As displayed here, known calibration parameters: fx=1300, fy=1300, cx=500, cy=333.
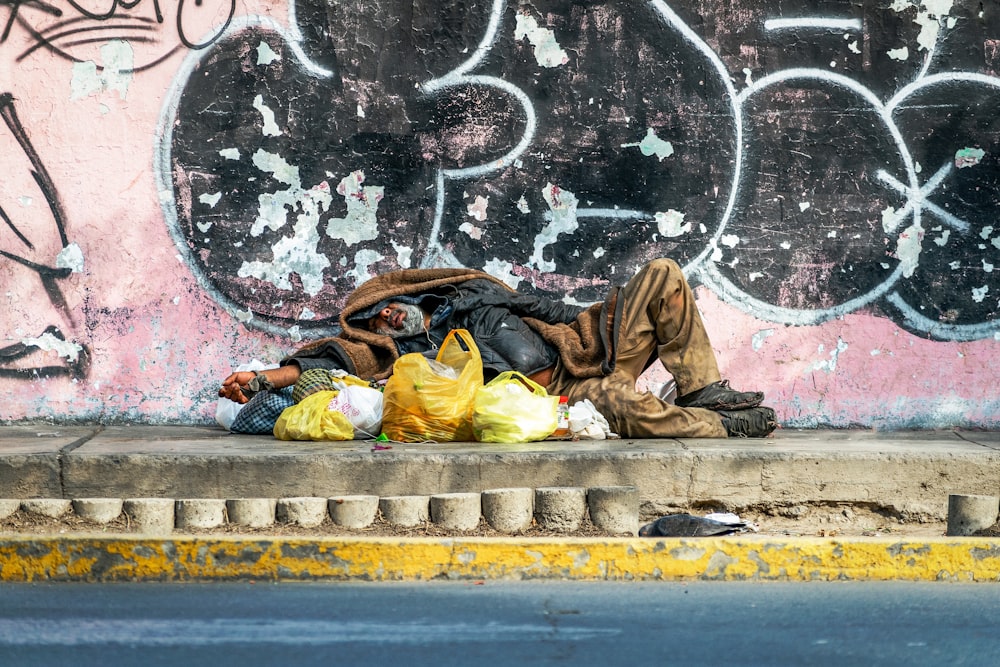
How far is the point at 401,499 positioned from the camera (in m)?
4.59

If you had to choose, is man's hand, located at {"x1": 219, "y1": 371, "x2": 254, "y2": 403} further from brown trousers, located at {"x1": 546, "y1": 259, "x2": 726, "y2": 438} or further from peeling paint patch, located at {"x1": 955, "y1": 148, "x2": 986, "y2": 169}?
peeling paint patch, located at {"x1": 955, "y1": 148, "x2": 986, "y2": 169}

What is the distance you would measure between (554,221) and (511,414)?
1.51m

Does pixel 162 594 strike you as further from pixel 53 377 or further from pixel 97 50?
pixel 97 50

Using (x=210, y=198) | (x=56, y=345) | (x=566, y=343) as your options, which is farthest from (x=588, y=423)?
(x=56, y=345)

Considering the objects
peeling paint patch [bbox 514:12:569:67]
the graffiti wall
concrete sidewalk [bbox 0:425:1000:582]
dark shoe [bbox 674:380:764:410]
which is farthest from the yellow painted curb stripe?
peeling paint patch [bbox 514:12:569:67]

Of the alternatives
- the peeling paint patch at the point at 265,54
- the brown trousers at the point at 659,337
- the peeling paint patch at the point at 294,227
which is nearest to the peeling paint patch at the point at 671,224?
the brown trousers at the point at 659,337

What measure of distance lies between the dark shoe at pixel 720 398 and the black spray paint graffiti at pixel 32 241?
3.05 metres

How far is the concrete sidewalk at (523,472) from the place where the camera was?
5.09 metres

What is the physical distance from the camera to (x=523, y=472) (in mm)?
5105

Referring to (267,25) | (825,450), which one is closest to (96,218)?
(267,25)

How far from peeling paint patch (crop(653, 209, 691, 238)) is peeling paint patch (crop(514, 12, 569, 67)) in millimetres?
932

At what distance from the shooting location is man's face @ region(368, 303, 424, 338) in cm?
609

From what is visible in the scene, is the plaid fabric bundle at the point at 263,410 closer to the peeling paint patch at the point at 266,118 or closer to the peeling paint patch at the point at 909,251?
the peeling paint patch at the point at 266,118

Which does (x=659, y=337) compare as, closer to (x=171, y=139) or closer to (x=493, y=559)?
(x=493, y=559)
